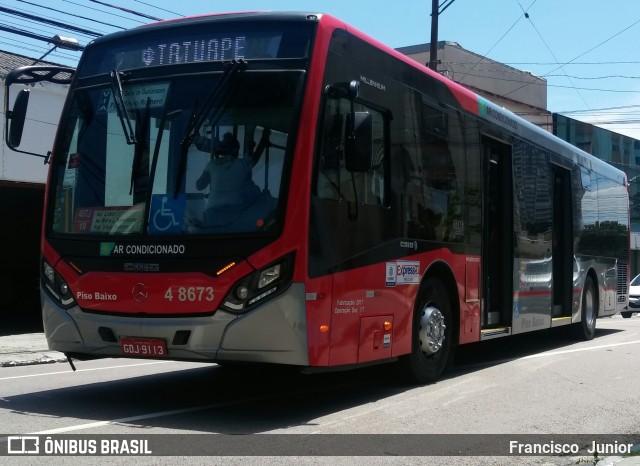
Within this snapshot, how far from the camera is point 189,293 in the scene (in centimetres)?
705

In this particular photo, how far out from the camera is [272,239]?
6867mm

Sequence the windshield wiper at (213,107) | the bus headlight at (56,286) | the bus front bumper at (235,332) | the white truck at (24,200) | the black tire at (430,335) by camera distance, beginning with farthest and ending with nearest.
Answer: the white truck at (24,200)
the black tire at (430,335)
the bus headlight at (56,286)
the windshield wiper at (213,107)
the bus front bumper at (235,332)

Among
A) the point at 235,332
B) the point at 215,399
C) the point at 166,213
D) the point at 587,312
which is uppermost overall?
the point at 166,213

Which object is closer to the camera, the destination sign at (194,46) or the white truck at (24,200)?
the destination sign at (194,46)

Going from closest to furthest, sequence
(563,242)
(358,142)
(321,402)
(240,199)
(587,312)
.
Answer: (240,199)
(358,142)
(321,402)
(563,242)
(587,312)

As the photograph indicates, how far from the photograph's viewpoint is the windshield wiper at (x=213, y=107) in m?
7.23

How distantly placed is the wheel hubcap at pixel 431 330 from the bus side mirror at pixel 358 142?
2.39m

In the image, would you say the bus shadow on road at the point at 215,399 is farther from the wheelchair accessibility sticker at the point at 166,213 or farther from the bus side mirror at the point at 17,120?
the bus side mirror at the point at 17,120

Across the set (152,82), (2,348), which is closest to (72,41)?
(2,348)

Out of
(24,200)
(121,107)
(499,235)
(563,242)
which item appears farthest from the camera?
(24,200)

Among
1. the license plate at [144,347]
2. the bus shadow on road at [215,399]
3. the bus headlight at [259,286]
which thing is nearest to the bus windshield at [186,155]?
the bus headlight at [259,286]

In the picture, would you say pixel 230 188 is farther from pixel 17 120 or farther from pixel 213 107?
pixel 17 120

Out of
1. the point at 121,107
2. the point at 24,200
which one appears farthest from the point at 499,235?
the point at 24,200

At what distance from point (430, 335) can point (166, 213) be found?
137 inches
